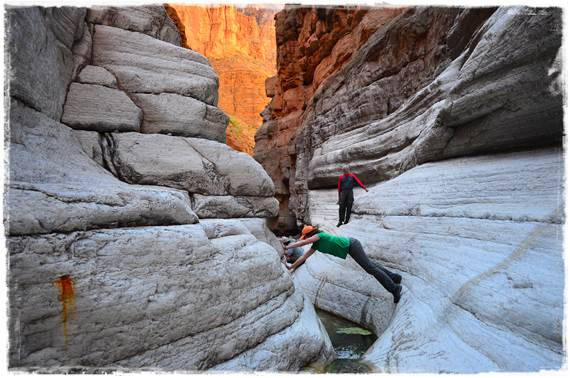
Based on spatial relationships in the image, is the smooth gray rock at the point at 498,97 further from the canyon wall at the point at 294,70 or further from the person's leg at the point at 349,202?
the canyon wall at the point at 294,70

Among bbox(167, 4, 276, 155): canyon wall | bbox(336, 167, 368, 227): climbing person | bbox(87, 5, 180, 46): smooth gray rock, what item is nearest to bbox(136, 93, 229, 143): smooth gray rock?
bbox(87, 5, 180, 46): smooth gray rock

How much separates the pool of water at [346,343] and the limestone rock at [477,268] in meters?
0.22

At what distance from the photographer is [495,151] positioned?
4594 mm

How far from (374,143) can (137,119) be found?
644 cm

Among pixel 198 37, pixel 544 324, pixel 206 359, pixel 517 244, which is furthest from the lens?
pixel 198 37

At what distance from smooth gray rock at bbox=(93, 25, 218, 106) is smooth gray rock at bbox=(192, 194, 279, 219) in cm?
193

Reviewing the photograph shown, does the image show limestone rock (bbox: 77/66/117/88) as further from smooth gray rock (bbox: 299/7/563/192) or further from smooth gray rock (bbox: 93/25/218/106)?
smooth gray rock (bbox: 299/7/563/192)

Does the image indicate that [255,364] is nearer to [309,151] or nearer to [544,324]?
[544,324]

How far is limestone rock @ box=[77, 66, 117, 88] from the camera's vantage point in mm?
4023

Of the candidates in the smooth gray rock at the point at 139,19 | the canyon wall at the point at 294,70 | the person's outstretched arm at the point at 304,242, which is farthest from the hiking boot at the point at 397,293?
the canyon wall at the point at 294,70

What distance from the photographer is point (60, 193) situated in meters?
2.23

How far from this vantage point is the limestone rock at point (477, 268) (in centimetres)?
226

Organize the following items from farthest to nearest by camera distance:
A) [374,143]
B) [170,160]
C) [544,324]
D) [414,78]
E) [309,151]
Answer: [309,151] < [414,78] < [374,143] < [170,160] < [544,324]

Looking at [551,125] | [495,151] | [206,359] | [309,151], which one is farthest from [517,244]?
[309,151]
